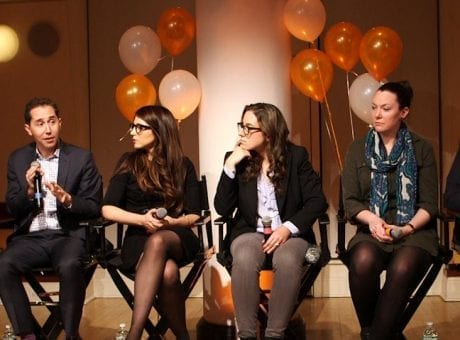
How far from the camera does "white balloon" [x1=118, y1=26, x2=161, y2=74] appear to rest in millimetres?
4941

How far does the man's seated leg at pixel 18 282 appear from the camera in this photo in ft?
13.1

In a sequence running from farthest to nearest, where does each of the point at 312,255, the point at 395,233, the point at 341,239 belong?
the point at 341,239
the point at 312,255
the point at 395,233

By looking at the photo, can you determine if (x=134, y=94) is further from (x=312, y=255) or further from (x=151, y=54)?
(x=312, y=255)

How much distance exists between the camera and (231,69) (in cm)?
473

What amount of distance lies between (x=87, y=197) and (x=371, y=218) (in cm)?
160

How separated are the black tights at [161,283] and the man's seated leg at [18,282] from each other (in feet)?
1.96

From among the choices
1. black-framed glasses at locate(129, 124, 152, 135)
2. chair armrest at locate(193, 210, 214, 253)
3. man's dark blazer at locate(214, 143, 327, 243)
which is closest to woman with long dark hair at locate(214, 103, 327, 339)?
man's dark blazer at locate(214, 143, 327, 243)

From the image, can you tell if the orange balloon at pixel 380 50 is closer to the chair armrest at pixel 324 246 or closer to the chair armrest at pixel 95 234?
the chair armrest at pixel 324 246

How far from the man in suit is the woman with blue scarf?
57.5 inches

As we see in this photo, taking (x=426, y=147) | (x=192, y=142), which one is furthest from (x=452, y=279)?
(x=192, y=142)

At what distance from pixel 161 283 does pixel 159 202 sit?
1.64 ft

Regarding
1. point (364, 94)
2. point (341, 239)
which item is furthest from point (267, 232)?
point (364, 94)

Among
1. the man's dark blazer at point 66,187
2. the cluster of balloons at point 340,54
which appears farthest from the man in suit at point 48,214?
the cluster of balloons at point 340,54

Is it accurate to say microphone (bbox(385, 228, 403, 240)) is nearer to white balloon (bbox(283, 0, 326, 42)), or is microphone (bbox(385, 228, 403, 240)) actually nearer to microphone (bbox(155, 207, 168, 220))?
microphone (bbox(155, 207, 168, 220))
